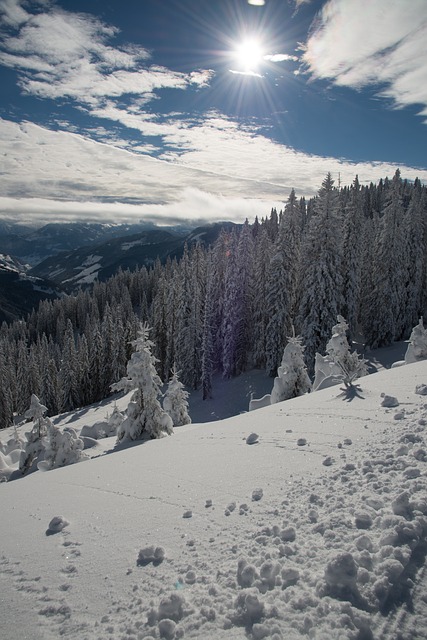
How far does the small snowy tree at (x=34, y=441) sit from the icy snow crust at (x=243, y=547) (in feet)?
30.8

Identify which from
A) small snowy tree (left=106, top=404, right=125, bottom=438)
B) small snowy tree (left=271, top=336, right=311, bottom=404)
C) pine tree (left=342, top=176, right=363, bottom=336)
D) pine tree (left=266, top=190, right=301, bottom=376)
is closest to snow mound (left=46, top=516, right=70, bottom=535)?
small snowy tree (left=271, top=336, right=311, bottom=404)

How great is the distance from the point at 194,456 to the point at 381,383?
19.2 ft

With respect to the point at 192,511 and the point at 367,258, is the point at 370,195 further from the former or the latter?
the point at 192,511

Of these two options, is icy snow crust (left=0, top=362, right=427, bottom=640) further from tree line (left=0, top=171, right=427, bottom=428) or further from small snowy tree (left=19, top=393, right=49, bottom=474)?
tree line (left=0, top=171, right=427, bottom=428)

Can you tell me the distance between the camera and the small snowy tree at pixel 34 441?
656 inches

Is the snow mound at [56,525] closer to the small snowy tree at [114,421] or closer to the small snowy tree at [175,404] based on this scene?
the small snowy tree at [114,421]

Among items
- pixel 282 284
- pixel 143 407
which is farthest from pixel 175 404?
pixel 282 284

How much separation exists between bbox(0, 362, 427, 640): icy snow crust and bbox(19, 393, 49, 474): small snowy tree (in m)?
9.39

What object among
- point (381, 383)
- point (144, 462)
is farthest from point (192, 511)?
point (381, 383)

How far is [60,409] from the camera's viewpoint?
61969mm

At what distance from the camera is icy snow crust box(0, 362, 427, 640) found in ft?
11.8

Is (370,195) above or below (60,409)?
above

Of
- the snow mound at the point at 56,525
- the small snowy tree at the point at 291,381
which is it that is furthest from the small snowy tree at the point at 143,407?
the snow mound at the point at 56,525

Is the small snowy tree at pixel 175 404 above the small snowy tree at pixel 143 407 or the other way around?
the other way around
